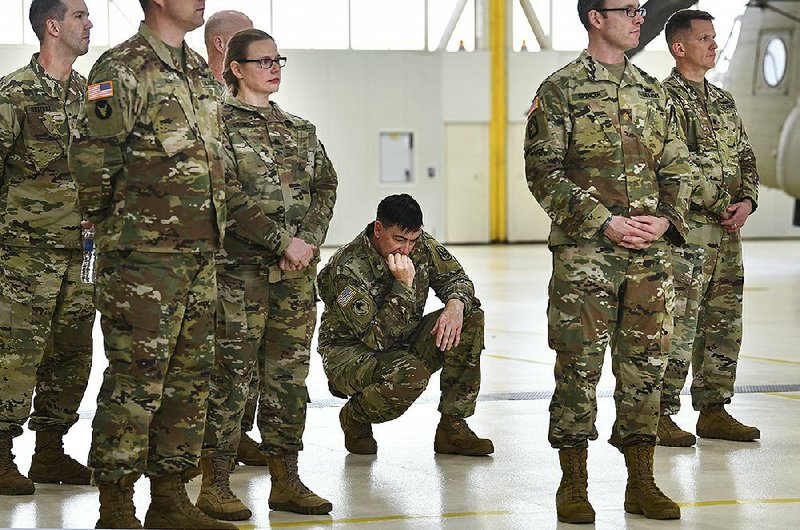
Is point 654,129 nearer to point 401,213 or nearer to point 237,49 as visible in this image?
point 401,213

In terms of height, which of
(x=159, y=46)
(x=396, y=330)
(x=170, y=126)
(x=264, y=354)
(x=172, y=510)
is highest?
→ (x=159, y=46)

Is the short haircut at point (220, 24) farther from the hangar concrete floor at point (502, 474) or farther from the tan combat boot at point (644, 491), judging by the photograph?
the tan combat boot at point (644, 491)

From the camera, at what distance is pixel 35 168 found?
557 cm

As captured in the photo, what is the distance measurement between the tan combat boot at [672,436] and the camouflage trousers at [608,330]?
1617 millimetres

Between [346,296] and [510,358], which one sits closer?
[346,296]

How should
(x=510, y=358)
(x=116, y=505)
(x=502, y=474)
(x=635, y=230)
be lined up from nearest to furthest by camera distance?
(x=116, y=505)
(x=635, y=230)
(x=502, y=474)
(x=510, y=358)

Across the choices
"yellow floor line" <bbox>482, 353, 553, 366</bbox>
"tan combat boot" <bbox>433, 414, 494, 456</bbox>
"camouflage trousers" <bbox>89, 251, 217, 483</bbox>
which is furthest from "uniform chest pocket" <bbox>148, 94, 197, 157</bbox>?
"yellow floor line" <bbox>482, 353, 553, 366</bbox>

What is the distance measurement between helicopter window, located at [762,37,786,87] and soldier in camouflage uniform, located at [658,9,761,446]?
11.7 metres

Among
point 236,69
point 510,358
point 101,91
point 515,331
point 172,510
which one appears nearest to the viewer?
point 101,91

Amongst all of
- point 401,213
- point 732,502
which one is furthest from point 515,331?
point 732,502

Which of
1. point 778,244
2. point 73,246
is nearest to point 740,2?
point 778,244

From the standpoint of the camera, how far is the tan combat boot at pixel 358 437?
6469 mm

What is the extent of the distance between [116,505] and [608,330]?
6.49 feet

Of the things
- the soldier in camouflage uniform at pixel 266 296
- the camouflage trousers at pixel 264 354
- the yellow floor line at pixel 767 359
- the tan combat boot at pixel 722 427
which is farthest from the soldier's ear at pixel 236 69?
the yellow floor line at pixel 767 359
